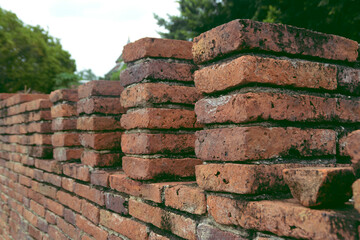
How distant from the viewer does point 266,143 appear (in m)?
1.04

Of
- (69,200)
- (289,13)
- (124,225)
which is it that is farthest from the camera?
(289,13)

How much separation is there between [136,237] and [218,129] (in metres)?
0.75

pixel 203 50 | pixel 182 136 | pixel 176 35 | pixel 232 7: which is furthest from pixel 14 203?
pixel 176 35

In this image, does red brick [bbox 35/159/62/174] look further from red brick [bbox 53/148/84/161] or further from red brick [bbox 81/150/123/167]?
red brick [bbox 81/150/123/167]

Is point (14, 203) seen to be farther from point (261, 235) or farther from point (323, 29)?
point (323, 29)

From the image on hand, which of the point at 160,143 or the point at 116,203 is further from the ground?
the point at 160,143

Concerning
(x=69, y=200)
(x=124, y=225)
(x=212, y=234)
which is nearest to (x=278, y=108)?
(x=212, y=234)

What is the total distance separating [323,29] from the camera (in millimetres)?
6777

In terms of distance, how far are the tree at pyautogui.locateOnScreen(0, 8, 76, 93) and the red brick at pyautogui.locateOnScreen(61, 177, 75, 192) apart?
32.1 ft

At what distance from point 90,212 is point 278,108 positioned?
1429 mm

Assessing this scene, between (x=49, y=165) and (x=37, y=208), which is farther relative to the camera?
(x=37, y=208)

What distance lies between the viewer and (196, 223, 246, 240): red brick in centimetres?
108

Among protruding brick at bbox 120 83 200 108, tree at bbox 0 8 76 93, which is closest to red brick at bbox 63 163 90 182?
protruding brick at bbox 120 83 200 108

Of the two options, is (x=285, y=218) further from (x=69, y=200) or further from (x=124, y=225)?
(x=69, y=200)
